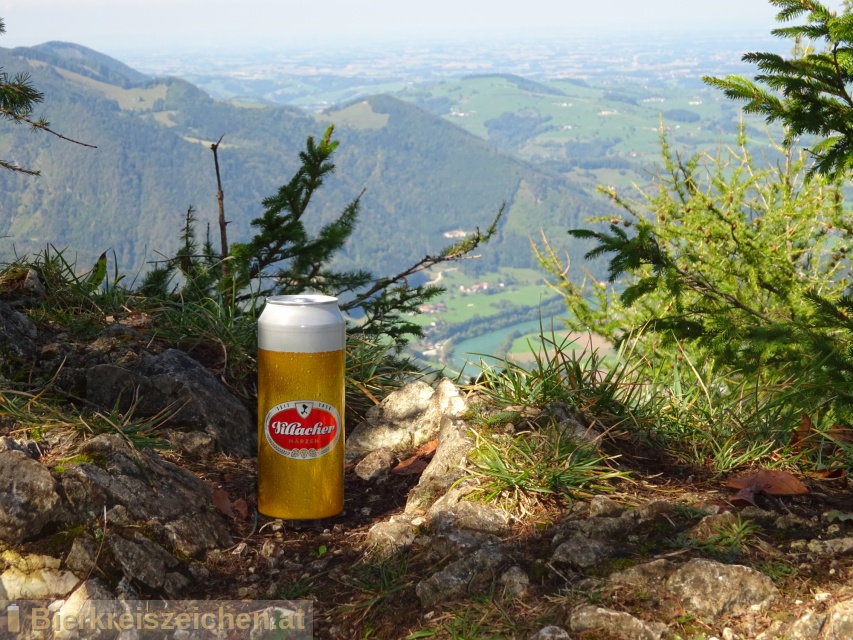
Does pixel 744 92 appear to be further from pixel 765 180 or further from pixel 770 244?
pixel 765 180

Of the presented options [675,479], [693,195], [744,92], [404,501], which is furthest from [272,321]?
[693,195]

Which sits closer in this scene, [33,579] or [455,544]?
[33,579]

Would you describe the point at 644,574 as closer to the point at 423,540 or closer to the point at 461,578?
the point at 461,578

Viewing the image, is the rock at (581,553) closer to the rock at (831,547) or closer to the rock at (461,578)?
the rock at (461,578)

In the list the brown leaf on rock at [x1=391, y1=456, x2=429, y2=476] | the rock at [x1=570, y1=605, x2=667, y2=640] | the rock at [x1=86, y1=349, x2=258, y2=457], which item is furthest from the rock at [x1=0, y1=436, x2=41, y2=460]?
the rock at [x1=570, y1=605, x2=667, y2=640]

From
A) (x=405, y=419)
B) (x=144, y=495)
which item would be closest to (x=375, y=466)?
(x=405, y=419)
